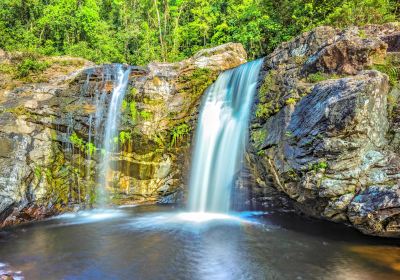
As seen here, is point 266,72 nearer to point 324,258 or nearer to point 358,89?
point 358,89

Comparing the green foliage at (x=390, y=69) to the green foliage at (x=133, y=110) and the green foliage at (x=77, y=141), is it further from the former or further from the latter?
the green foliage at (x=77, y=141)

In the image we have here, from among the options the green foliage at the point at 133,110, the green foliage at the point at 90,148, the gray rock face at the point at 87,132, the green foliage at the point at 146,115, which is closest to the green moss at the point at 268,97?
the gray rock face at the point at 87,132

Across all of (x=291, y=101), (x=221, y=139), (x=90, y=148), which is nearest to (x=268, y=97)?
(x=291, y=101)

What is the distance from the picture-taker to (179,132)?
12484 mm

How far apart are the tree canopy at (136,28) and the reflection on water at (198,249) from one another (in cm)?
1272

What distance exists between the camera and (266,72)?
10.8 m

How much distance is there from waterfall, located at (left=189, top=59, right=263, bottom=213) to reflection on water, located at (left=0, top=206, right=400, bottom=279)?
92 cm

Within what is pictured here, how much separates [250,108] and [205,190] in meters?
3.13

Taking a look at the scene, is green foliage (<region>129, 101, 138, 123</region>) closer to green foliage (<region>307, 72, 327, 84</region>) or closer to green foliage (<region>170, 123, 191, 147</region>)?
green foliage (<region>170, 123, 191, 147</region>)

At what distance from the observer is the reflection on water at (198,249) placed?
21.0ft

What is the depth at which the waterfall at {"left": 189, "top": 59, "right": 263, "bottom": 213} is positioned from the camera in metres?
10.7

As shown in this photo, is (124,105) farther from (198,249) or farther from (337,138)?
(337,138)

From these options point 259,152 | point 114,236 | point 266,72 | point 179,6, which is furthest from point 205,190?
point 179,6

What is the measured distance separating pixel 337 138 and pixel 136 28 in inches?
835
